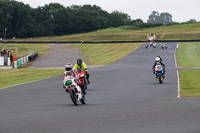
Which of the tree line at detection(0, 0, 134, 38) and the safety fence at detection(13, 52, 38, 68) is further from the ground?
the tree line at detection(0, 0, 134, 38)

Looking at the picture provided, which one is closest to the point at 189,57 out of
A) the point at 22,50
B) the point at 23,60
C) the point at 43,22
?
the point at 23,60

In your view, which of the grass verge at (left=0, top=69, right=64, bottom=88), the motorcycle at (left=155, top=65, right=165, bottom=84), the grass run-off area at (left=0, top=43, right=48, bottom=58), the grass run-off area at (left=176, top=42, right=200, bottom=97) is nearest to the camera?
the grass run-off area at (left=176, top=42, right=200, bottom=97)

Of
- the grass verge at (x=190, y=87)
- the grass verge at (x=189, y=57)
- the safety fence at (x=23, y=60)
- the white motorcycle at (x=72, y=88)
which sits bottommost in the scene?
the safety fence at (x=23, y=60)

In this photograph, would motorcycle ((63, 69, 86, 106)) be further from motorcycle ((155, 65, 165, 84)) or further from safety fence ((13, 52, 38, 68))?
safety fence ((13, 52, 38, 68))

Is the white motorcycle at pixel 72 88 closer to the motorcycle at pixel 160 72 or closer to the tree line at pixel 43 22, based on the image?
the motorcycle at pixel 160 72

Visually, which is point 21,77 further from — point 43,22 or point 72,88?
point 43,22

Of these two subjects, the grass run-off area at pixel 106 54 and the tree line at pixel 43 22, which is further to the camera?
the tree line at pixel 43 22

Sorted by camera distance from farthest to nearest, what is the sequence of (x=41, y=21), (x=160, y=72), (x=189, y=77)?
(x=41, y=21) < (x=189, y=77) < (x=160, y=72)

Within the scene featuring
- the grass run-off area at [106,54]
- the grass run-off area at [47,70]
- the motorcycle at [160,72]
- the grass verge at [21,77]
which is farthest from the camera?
A: the grass run-off area at [106,54]

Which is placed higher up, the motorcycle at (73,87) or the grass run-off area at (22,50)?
the motorcycle at (73,87)

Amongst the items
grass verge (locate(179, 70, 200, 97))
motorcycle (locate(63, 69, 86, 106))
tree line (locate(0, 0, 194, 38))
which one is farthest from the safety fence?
tree line (locate(0, 0, 194, 38))

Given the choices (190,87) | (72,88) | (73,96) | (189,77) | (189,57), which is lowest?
(189,57)

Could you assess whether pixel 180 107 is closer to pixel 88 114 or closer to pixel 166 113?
pixel 166 113

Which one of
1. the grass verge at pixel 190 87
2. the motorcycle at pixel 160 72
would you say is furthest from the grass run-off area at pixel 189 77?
the motorcycle at pixel 160 72
